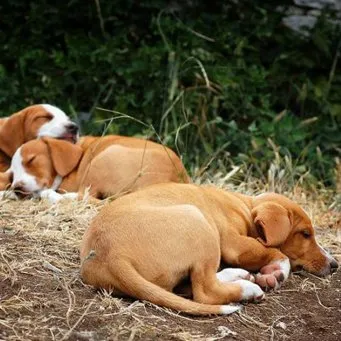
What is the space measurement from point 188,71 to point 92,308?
5669 millimetres

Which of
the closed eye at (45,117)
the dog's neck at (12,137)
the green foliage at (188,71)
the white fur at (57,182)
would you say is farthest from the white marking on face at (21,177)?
the green foliage at (188,71)

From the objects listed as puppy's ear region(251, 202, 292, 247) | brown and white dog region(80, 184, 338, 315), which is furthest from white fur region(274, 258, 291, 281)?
puppy's ear region(251, 202, 292, 247)

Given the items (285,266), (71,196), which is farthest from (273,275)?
(71,196)

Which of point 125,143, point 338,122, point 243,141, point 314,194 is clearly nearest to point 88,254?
point 125,143

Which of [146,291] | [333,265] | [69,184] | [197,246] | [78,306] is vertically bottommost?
[69,184]

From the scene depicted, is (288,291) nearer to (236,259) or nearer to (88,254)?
(236,259)

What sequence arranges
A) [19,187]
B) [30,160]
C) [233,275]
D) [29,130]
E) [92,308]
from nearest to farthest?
[92,308] → [233,275] → [19,187] → [30,160] → [29,130]

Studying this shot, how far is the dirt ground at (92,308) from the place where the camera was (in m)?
4.96

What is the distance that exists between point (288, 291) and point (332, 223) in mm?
2179

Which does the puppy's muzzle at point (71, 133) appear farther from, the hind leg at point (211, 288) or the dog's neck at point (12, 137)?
the hind leg at point (211, 288)

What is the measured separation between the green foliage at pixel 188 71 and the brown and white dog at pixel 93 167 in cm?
173

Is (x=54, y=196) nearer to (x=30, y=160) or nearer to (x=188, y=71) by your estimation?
(x=30, y=160)

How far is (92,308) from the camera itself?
17.2 feet

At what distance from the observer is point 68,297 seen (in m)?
5.35
